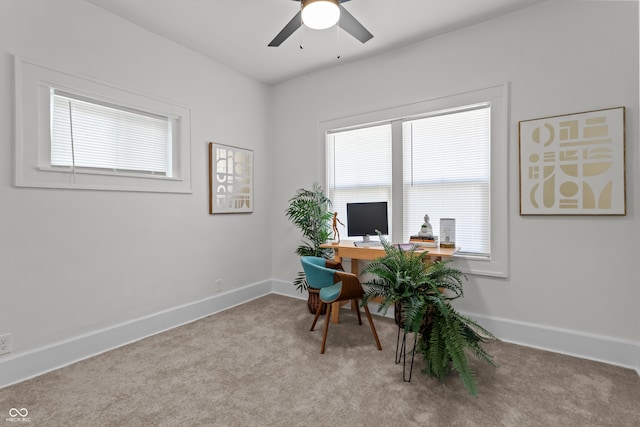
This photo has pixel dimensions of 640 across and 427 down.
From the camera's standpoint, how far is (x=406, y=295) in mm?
2029

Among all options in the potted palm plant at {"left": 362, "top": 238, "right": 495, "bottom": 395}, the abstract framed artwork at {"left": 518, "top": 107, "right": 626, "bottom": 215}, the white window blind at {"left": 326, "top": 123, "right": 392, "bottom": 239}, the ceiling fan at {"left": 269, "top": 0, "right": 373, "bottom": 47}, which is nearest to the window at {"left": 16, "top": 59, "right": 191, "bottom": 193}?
the ceiling fan at {"left": 269, "top": 0, "right": 373, "bottom": 47}

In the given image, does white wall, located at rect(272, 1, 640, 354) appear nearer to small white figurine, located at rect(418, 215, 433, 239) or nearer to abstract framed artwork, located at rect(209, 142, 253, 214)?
small white figurine, located at rect(418, 215, 433, 239)

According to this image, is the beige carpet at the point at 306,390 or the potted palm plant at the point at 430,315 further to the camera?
the potted palm plant at the point at 430,315

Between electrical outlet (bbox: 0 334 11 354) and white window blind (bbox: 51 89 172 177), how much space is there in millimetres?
1265

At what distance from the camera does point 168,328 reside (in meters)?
3.04

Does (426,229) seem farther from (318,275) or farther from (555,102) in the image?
(555,102)

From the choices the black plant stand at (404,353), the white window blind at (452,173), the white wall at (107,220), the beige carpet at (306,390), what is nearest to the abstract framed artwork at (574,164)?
the white window blind at (452,173)

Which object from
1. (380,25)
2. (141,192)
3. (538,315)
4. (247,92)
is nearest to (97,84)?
(141,192)

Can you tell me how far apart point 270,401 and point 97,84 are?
283 cm

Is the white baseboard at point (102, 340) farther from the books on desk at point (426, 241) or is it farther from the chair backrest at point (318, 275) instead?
the books on desk at point (426, 241)

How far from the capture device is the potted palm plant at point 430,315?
1.86 meters

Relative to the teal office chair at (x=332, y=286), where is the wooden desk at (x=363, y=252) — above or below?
above

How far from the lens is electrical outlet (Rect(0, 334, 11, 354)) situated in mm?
2076

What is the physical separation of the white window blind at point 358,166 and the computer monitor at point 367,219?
0.81 ft
